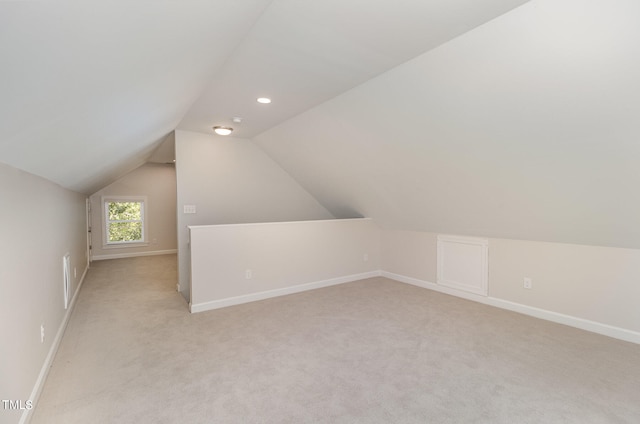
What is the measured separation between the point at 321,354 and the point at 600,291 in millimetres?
2930

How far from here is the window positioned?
7.65 m

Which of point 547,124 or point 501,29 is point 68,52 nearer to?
point 501,29

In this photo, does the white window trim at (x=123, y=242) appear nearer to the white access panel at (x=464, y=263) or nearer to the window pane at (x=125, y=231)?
the window pane at (x=125, y=231)

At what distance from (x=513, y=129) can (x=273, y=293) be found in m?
3.50

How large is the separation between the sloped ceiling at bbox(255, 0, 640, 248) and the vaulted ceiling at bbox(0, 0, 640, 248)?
0.5 inches

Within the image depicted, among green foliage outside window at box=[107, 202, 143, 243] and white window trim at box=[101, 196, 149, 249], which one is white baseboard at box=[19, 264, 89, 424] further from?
green foliage outside window at box=[107, 202, 143, 243]

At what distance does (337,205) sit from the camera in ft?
19.0

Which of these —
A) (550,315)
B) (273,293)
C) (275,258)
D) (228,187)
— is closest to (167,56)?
(275,258)

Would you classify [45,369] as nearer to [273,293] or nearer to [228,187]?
[273,293]

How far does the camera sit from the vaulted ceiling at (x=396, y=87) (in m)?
1.14

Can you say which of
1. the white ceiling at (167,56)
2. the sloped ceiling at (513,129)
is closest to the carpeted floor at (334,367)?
the sloped ceiling at (513,129)

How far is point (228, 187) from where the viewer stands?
5105mm

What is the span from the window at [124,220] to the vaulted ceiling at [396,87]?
5.24m

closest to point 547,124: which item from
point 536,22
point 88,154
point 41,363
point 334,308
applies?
point 536,22
